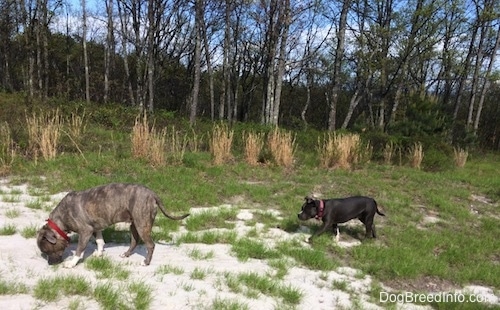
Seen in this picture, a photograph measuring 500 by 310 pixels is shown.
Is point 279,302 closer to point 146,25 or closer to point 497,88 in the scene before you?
point 146,25

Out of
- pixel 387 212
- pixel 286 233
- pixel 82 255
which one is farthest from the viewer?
pixel 387 212

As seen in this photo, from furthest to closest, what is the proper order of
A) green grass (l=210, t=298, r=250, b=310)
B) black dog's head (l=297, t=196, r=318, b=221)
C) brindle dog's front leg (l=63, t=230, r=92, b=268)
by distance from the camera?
black dog's head (l=297, t=196, r=318, b=221) → brindle dog's front leg (l=63, t=230, r=92, b=268) → green grass (l=210, t=298, r=250, b=310)

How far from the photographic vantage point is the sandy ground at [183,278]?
3637 mm

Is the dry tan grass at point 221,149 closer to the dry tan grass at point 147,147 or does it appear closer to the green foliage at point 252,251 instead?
the dry tan grass at point 147,147

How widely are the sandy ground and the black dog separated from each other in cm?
101

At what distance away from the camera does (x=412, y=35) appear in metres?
20.4

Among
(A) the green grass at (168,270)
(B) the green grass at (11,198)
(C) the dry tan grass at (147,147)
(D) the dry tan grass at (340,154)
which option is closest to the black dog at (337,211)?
(A) the green grass at (168,270)

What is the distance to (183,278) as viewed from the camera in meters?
4.14

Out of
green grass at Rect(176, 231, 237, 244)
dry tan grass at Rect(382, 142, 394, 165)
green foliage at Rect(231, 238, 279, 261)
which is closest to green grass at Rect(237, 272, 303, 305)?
green foliage at Rect(231, 238, 279, 261)

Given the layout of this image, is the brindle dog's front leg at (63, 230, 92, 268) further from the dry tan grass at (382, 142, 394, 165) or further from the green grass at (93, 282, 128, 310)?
the dry tan grass at (382, 142, 394, 165)

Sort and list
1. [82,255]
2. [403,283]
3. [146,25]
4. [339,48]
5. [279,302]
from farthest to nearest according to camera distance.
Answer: [146,25] < [339,48] < [403,283] < [82,255] < [279,302]

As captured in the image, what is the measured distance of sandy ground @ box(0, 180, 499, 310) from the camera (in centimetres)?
364

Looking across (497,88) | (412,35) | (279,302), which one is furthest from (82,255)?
(497,88)

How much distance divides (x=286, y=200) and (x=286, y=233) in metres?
1.66
